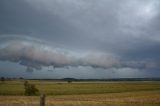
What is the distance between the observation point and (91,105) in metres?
19.2

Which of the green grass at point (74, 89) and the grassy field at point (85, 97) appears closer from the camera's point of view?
the grassy field at point (85, 97)

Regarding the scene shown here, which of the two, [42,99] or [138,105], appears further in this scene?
[138,105]

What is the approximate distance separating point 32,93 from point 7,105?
56766 millimetres

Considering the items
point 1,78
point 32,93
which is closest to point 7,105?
point 32,93

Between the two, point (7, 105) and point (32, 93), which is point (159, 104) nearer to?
point (7, 105)

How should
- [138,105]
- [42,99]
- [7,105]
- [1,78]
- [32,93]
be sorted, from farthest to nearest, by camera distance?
[1,78]
[32,93]
[138,105]
[7,105]
[42,99]

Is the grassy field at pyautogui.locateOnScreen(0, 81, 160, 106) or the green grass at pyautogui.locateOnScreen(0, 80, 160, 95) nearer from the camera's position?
the grassy field at pyautogui.locateOnScreen(0, 81, 160, 106)

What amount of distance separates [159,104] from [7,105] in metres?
10.0

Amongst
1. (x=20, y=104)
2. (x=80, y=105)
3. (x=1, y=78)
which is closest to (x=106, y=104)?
(x=80, y=105)

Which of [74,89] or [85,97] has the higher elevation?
[74,89]

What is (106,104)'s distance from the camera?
1783 centimetres

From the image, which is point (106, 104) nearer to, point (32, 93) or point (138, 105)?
point (138, 105)

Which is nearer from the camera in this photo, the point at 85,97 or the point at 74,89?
the point at 85,97

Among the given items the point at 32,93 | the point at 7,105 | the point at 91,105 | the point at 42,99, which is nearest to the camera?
the point at 42,99
